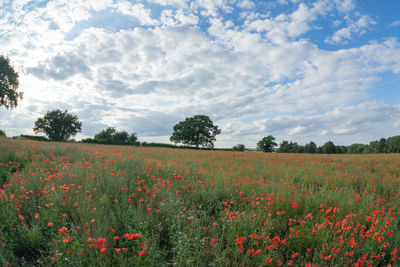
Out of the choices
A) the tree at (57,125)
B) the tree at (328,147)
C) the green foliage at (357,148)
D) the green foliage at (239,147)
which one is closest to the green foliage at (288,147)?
the tree at (328,147)

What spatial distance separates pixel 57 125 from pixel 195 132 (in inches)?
1400

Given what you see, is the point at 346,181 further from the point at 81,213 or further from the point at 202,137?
the point at 202,137

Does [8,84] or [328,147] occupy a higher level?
[8,84]

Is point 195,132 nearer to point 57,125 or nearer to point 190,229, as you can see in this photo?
point 57,125

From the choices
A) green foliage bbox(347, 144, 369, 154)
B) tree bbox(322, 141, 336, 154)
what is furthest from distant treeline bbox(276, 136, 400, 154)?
green foliage bbox(347, 144, 369, 154)

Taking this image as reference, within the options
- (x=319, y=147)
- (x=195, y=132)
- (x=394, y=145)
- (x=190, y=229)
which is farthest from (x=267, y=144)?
(x=190, y=229)

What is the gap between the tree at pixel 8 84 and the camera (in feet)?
94.5

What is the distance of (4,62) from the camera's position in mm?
28781

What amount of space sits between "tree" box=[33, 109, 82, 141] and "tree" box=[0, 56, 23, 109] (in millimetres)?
22206

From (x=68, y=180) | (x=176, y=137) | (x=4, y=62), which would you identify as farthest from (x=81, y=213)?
(x=176, y=137)

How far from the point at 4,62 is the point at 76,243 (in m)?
39.2

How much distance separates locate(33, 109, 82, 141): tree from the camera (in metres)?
51.0

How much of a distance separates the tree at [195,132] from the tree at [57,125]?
27.0 meters

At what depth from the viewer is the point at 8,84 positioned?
2969 centimetres
